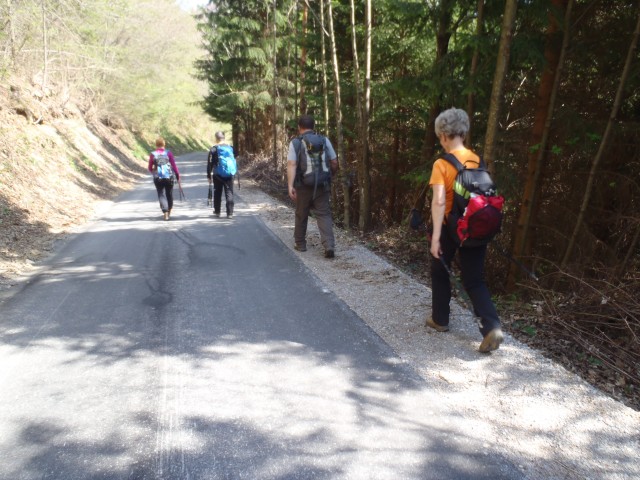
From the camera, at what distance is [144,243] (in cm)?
798

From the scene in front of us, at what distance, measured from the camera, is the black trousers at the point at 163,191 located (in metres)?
10.1

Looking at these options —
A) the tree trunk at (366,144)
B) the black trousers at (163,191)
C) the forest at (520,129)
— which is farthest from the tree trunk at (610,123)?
the black trousers at (163,191)

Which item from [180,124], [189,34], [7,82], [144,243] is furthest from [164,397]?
[180,124]

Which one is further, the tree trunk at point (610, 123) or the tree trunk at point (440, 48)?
the tree trunk at point (440, 48)

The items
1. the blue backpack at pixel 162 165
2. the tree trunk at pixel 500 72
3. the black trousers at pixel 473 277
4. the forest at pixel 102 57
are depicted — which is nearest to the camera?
the black trousers at pixel 473 277

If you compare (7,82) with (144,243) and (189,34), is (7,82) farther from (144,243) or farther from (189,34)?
(189,34)

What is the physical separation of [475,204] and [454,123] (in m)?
0.72

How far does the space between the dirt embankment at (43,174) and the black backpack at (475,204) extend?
5.58 metres

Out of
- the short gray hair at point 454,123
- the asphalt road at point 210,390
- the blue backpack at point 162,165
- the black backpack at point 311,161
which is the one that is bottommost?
the asphalt road at point 210,390

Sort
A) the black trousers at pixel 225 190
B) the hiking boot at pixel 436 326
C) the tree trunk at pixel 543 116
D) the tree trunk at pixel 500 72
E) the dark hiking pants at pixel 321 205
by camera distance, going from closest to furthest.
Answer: the hiking boot at pixel 436 326 < the tree trunk at pixel 500 72 < the tree trunk at pixel 543 116 < the dark hiking pants at pixel 321 205 < the black trousers at pixel 225 190

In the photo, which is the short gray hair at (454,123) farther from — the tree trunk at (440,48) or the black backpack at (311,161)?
the tree trunk at (440,48)

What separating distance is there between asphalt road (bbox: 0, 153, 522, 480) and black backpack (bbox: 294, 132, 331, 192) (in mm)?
1771

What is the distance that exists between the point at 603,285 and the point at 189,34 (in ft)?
121

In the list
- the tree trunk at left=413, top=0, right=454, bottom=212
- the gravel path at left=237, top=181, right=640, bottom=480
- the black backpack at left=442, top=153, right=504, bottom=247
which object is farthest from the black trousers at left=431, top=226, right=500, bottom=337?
the tree trunk at left=413, top=0, right=454, bottom=212
